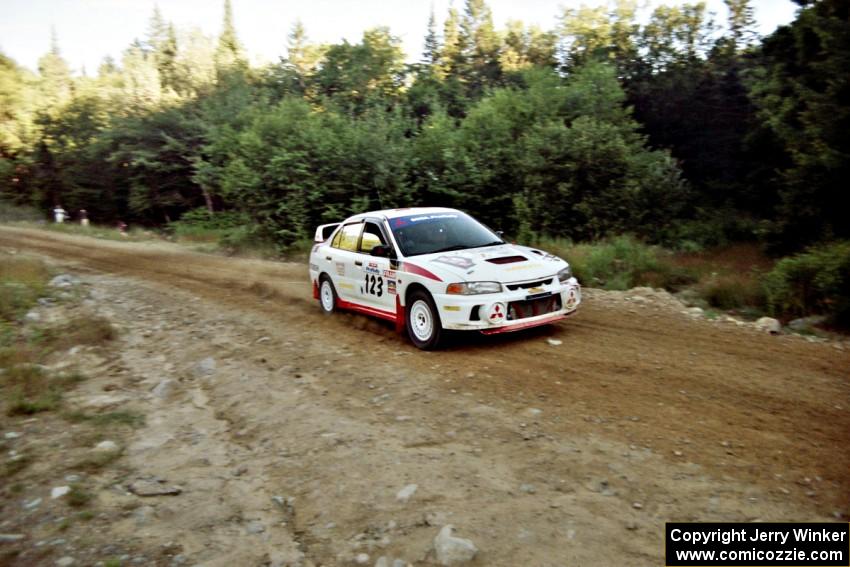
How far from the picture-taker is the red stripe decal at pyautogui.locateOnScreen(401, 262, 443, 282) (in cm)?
A: 808

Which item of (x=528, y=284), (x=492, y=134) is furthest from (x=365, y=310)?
(x=492, y=134)

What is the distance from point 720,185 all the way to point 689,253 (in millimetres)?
10181

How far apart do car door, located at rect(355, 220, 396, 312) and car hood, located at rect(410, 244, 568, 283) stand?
0.56m

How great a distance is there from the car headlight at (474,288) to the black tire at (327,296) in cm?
317

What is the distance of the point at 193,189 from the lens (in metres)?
32.3

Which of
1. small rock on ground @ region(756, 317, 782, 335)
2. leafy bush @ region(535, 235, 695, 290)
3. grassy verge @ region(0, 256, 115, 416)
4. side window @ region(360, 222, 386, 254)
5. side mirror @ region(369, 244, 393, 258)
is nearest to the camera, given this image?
grassy verge @ region(0, 256, 115, 416)

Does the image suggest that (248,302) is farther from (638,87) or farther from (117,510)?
(638,87)

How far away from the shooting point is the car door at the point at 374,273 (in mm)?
8922

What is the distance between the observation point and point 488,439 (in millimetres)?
5496

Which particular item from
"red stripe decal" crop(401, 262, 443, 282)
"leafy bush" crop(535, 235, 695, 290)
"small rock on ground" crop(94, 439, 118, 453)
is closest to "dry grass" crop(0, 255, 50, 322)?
"small rock on ground" crop(94, 439, 118, 453)

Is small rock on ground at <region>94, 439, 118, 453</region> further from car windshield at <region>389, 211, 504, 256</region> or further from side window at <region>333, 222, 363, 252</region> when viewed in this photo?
side window at <region>333, 222, 363, 252</region>

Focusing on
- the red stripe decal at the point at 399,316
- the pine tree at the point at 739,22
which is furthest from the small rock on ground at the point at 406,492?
the pine tree at the point at 739,22

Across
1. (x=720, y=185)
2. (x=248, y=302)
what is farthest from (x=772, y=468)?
(x=720, y=185)

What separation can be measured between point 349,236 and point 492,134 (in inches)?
434
